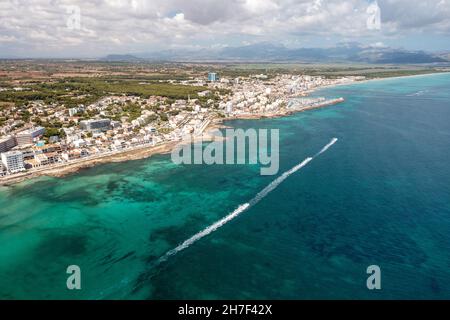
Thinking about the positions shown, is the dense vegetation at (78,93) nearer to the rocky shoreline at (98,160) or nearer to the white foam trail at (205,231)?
the rocky shoreline at (98,160)

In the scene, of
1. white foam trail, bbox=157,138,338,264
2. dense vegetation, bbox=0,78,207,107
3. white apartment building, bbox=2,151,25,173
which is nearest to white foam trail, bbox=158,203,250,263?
white foam trail, bbox=157,138,338,264

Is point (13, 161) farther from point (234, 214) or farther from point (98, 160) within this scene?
point (234, 214)

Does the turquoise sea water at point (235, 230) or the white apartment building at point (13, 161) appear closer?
the turquoise sea water at point (235, 230)

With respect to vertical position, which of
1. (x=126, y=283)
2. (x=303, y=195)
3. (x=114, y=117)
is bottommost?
(x=126, y=283)

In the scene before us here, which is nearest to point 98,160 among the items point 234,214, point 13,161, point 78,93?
point 13,161

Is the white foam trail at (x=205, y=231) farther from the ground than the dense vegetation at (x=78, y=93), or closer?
closer

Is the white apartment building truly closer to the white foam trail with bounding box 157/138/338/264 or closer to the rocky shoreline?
the rocky shoreline

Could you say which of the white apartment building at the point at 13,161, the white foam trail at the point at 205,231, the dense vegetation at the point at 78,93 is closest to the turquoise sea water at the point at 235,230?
the white foam trail at the point at 205,231

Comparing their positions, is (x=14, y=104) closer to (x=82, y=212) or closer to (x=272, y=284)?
(x=82, y=212)
